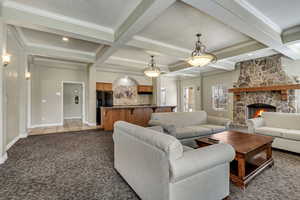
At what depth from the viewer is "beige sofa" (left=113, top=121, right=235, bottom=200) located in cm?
128

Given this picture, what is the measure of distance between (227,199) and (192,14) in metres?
3.19

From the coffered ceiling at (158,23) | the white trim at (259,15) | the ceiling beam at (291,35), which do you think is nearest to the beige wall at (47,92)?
the coffered ceiling at (158,23)

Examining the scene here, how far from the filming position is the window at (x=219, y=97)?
24.7 feet

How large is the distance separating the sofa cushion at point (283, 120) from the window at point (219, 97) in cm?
340

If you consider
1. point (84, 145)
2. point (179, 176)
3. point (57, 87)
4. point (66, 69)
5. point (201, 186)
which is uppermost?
point (66, 69)

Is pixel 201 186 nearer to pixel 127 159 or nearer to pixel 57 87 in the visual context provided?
pixel 127 159

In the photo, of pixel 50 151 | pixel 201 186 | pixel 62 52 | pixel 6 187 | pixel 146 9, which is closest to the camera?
pixel 201 186

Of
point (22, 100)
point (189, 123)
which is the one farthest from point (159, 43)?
point (22, 100)

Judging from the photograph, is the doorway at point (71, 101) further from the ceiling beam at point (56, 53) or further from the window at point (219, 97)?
the window at point (219, 97)

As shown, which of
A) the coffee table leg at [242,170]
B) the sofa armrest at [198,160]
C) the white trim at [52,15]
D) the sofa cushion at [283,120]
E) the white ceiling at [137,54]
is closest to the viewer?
the sofa armrest at [198,160]

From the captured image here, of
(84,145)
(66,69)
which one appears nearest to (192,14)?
(84,145)

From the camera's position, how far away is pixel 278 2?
8.61 ft

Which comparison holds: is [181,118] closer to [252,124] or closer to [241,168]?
[252,124]

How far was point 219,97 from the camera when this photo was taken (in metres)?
7.86
